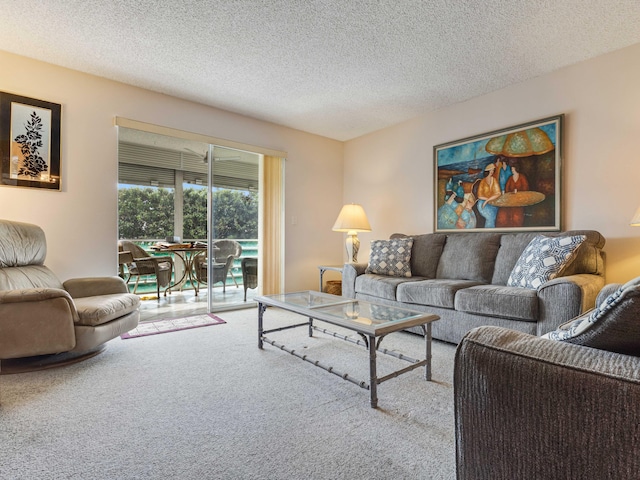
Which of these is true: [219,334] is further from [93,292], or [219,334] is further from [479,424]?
[479,424]

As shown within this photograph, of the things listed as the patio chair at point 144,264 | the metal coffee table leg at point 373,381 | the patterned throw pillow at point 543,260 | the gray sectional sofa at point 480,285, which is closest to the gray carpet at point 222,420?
the metal coffee table leg at point 373,381

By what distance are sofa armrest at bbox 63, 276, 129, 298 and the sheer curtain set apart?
1754 millimetres

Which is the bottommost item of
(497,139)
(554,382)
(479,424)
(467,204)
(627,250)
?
(479,424)

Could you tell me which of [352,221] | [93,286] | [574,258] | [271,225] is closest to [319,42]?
[352,221]

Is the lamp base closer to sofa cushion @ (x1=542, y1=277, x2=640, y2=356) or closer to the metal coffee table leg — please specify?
the metal coffee table leg

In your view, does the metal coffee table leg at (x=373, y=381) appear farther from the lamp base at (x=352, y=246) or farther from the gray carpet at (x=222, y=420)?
the lamp base at (x=352, y=246)

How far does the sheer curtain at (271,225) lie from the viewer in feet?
14.1

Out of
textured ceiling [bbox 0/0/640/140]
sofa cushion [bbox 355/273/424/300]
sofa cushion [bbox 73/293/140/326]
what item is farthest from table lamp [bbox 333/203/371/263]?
sofa cushion [bbox 73/293/140/326]

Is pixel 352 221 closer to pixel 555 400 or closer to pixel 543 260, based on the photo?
pixel 543 260

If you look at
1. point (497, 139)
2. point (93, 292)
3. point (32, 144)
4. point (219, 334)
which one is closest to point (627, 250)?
point (497, 139)

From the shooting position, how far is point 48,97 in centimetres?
289

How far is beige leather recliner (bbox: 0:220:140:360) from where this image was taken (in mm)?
2033

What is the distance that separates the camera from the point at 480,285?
2.81 m

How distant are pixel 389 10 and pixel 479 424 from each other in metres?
2.42
